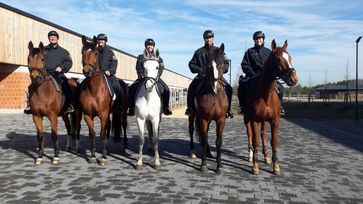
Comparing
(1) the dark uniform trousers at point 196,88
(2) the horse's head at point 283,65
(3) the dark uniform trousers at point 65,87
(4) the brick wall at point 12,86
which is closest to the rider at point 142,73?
(1) the dark uniform trousers at point 196,88

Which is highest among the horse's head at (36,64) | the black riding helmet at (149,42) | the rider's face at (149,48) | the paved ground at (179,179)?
the black riding helmet at (149,42)

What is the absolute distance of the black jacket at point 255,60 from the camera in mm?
8016

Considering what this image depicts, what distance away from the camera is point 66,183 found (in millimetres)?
6246

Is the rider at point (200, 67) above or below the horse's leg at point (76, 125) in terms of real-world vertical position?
above

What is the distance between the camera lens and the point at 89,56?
751 centimetres

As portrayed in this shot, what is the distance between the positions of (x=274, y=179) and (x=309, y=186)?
692mm

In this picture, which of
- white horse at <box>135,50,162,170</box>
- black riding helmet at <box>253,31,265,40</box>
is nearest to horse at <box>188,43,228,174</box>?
white horse at <box>135,50,162,170</box>

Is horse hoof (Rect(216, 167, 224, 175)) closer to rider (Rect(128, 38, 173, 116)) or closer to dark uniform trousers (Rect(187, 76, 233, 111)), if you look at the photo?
dark uniform trousers (Rect(187, 76, 233, 111))

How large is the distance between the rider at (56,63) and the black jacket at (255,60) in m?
4.33

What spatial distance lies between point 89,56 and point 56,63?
56.3 inches

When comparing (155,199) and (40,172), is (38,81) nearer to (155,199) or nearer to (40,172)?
(40,172)

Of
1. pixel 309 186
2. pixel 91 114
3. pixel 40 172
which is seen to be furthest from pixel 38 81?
pixel 309 186

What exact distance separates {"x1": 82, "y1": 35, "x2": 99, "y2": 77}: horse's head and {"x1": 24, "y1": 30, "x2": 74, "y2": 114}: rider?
1.07 meters

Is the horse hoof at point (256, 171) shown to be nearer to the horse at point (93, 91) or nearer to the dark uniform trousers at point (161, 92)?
the dark uniform trousers at point (161, 92)
